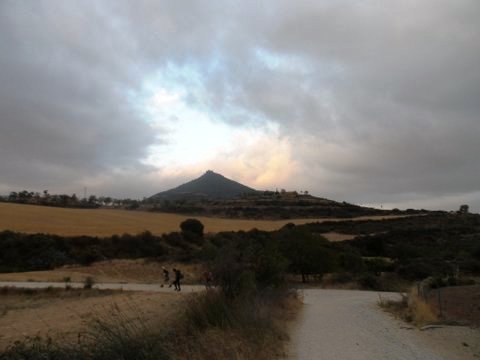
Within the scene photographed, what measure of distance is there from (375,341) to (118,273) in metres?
45.6

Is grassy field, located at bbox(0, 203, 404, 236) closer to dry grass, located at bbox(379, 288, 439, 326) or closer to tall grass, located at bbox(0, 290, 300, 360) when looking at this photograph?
dry grass, located at bbox(379, 288, 439, 326)

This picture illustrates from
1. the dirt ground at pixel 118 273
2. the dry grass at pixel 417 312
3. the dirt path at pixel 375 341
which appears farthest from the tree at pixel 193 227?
the dirt path at pixel 375 341

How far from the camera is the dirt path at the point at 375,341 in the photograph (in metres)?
12.9

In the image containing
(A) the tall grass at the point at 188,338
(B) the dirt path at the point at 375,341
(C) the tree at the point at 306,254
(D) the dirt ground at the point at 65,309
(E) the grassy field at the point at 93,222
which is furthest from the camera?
(E) the grassy field at the point at 93,222

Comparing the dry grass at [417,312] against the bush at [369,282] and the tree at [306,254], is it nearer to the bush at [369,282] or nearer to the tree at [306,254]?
the bush at [369,282]

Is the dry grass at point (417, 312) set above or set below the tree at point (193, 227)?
below

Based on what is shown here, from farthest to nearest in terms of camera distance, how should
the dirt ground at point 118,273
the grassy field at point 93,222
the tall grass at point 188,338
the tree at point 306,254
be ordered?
the grassy field at point 93,222, the tree at point 306,254, the dirt ground at point 118,273, the tall grass at point 188,338

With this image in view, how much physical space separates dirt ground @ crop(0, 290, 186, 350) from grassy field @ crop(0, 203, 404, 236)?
4142cm

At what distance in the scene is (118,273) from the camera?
187 ft

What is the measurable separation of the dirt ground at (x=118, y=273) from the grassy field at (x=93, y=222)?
59.8 feet

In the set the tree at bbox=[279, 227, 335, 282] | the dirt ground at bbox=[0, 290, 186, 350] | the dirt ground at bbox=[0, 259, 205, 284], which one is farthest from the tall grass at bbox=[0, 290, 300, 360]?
the tree at bbox=[279, 227, 335, 282]

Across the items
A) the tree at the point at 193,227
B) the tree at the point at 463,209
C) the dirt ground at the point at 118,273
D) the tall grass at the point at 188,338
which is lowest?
the dirt ground at the point at 118,273

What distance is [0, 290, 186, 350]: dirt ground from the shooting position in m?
20.7

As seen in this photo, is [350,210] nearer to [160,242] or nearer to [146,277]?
[160,242]
